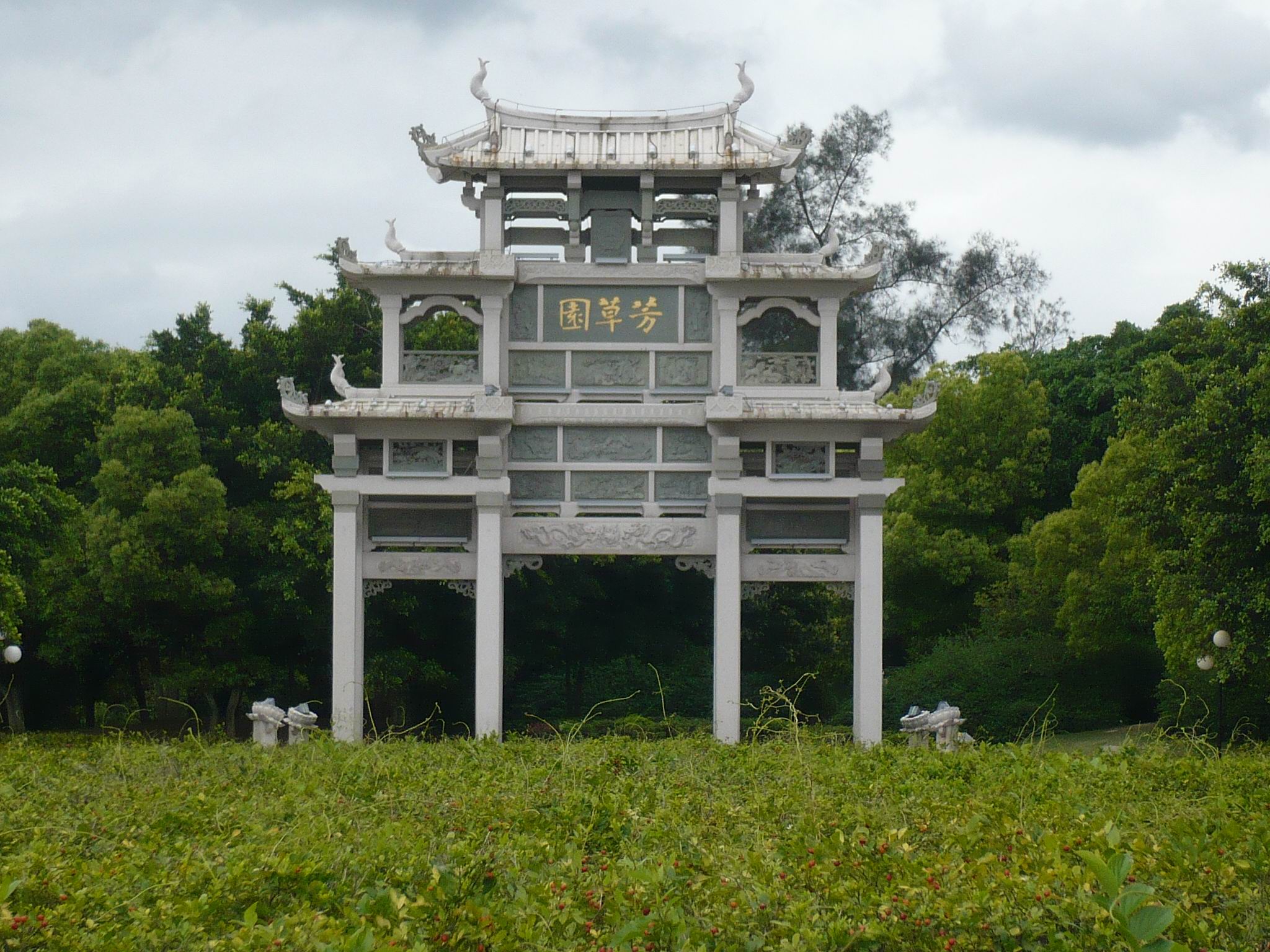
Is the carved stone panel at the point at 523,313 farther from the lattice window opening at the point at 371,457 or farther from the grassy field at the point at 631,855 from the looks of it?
the grassy field at the point at 631,855

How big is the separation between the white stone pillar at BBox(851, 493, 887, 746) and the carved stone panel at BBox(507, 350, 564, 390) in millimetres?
3407

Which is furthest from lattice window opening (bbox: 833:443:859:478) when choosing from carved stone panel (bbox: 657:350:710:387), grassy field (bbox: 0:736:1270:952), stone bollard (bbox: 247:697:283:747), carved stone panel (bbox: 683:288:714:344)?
stone bollard (bbox: 247:697:283:747)

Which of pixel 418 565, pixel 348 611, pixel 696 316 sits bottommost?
pixel 348 611

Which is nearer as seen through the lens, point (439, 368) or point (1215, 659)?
point (1215, 659)

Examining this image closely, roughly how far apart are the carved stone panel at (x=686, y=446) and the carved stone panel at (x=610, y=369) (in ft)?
2.04

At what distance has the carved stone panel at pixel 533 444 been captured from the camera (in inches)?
576

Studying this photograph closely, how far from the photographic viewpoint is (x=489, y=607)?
46.7 ft

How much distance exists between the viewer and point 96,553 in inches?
676

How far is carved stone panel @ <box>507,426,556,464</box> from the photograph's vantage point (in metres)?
14.6

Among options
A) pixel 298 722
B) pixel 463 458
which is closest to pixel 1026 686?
pixel 463 458

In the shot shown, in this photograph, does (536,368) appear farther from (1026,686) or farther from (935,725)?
(1026,686)

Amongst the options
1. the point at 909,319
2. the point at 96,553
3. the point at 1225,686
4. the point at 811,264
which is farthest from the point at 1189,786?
the point at 909,319

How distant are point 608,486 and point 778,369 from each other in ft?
7.17

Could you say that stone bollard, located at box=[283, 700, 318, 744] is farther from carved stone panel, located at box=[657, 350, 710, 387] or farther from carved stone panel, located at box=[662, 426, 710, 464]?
carved stone panel, located at box=[657, 350, 710, 387]
